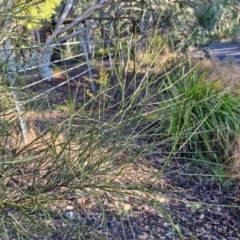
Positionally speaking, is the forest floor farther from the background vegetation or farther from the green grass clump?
the green grass clump

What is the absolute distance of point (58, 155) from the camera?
2193mm

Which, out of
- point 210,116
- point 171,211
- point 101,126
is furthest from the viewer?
point 210,116

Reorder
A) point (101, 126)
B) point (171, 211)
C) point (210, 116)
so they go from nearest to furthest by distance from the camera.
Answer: point (101, 126) < point (171, 211) < point (210, 116)

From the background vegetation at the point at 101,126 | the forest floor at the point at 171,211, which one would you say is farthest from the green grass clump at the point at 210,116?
the forest floor at the point at 171,211

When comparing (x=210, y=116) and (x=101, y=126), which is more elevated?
(x=101, y=126)

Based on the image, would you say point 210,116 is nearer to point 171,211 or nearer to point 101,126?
point 171,211

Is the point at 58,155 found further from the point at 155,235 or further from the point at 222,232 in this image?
Answer: the point at 222,232

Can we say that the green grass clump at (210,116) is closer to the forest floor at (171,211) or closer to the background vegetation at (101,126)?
the background vegetation at (101,126)

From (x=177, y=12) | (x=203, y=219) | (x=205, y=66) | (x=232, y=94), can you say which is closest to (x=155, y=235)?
(x=203, y=219)

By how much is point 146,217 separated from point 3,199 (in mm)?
2492

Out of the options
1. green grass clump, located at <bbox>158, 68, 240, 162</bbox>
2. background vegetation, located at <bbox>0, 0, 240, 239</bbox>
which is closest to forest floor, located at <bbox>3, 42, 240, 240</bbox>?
background vegetation, located at <bbox>0, 0, 240, 239</bbox>

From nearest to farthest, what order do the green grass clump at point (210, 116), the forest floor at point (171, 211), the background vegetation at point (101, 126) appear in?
the background vegetation at point (101, 126) → the forest floor at point (171, 211) → the green grass clump at point (210, 116)

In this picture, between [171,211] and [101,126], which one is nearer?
[101,126]

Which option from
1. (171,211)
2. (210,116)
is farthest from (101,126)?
(210,116)
